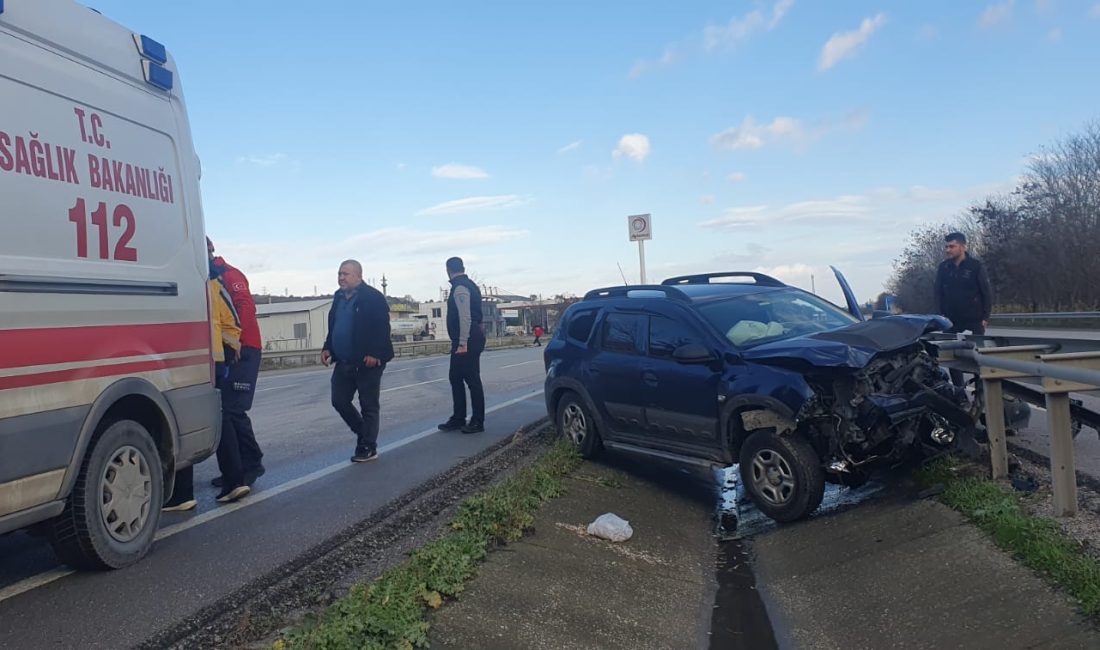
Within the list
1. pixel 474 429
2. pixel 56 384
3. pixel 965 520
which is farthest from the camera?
Answer: pixel 474 429

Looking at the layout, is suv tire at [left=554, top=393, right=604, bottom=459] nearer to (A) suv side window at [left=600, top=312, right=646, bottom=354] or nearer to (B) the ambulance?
(A) suv side window at [left=600, top=312, right=646, bottom=354]

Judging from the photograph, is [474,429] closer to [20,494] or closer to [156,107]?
[156,107]

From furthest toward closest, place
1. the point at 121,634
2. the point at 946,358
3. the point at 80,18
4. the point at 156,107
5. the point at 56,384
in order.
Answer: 1. the point at 946,358
2. the point at 156,107
3. the point at 80,18
4. the point at 56,384
5. the point at 121,634

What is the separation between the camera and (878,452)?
5902 mm

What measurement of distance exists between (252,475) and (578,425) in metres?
2.97

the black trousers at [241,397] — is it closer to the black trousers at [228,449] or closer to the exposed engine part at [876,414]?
the black trousers at [228,449]

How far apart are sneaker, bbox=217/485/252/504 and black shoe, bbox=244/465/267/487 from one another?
472 millimetres


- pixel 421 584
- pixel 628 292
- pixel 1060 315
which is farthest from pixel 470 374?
pixel 1060 315

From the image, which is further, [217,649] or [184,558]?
[184,558]

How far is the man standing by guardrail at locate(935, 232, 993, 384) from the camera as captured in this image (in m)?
8.73

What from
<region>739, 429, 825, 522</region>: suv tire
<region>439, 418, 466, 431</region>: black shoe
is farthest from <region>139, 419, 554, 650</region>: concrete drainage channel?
<region>439, 418, 466, 431</region>: black shoe

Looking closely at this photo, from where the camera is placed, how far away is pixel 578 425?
805 cm

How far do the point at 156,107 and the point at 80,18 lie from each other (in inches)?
28.8

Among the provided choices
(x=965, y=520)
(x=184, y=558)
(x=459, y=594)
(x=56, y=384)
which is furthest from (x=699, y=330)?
(x=56, y=384)
